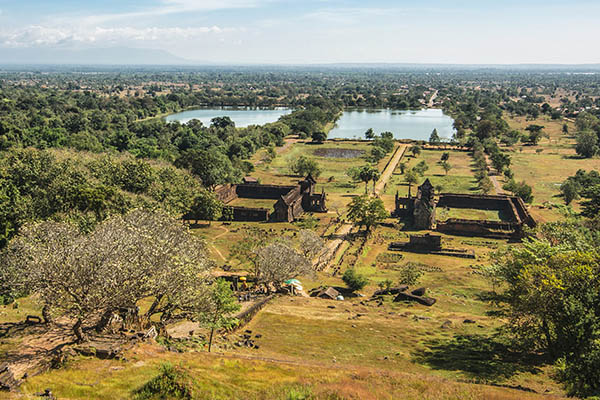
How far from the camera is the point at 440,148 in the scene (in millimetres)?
103312

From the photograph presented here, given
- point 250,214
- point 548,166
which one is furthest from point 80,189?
point 548,166

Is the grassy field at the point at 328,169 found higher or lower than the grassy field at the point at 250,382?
lower

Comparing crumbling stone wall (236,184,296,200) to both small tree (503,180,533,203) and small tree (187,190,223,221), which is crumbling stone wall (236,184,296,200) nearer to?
small tree (187,190,223,221)

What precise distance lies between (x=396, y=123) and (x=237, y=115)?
186 ft

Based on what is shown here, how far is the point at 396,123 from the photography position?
152m

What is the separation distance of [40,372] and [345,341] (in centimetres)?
1376

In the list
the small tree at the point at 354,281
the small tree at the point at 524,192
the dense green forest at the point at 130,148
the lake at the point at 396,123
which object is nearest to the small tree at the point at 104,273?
the small tree at the point at 354,281

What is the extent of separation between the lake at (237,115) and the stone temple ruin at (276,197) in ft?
265

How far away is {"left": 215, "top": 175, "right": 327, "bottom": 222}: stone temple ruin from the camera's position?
5459 centimetres

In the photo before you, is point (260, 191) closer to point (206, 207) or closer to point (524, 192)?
point (206, 207)

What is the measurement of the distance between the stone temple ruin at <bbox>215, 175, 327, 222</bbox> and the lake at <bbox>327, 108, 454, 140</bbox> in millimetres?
60634

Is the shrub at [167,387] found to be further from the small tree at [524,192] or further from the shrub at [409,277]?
the small tree at [524,192]

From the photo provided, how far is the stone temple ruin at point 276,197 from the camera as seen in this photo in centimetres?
5459

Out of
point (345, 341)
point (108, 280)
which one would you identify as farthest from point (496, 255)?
point (108, 280)
